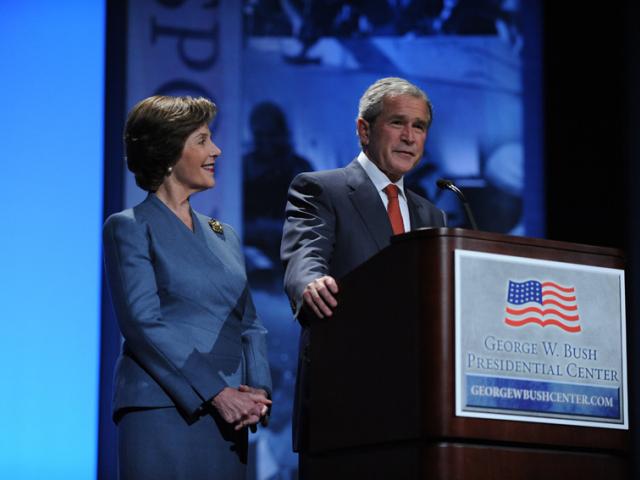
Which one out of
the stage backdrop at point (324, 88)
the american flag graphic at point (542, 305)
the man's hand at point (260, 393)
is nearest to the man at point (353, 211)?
the man's hand at point (260, 393)

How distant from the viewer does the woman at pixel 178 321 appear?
86.1 inches

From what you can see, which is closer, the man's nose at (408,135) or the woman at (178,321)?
the woman at (178,321)

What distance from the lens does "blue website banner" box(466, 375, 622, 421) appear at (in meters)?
1.80

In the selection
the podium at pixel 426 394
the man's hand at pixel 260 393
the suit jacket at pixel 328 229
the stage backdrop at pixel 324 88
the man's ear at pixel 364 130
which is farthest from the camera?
the stage backdrop at pixel 324 88

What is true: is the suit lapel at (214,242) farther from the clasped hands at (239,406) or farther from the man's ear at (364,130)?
the man's ear at (364,130)

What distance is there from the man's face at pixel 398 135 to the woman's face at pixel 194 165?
1.60ft

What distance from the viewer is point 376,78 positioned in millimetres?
4676

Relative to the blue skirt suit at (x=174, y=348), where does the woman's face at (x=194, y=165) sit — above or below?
above

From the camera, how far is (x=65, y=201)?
4.14 metres

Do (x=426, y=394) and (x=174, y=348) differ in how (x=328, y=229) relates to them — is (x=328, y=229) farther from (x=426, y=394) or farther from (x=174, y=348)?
(x=426, y=394)

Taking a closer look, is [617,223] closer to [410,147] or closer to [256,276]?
[256,276]

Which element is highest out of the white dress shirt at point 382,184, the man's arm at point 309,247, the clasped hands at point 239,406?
the white dress shirt at point 382,184

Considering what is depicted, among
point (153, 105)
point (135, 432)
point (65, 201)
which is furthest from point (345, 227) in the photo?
point (65, 201)

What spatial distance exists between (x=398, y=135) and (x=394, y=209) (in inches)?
8.6
